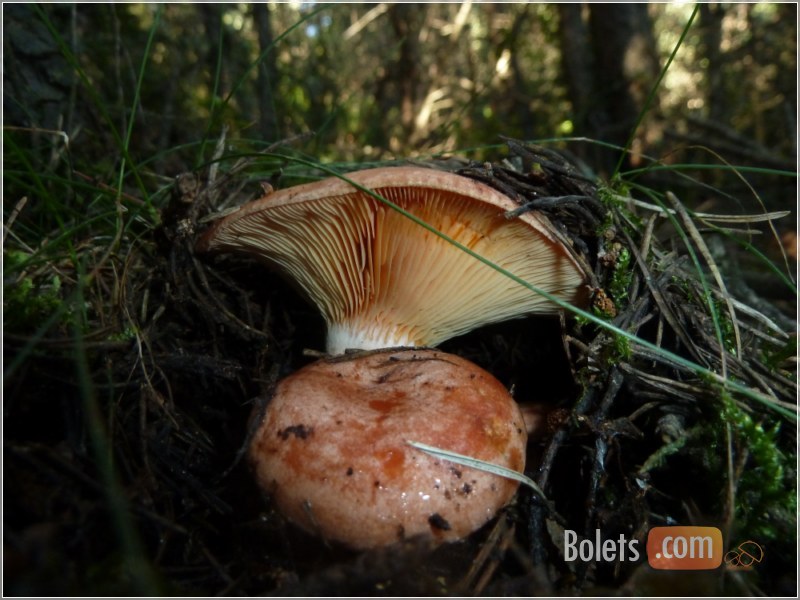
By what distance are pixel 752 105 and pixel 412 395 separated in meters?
8.92

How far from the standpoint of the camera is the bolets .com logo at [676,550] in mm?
1292

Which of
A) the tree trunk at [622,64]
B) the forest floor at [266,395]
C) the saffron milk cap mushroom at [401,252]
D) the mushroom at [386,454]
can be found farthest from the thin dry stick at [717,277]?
the tree trunk at [622,64]

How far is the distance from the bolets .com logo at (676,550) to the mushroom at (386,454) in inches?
10.2

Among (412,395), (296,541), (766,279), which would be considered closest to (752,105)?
(766,279)

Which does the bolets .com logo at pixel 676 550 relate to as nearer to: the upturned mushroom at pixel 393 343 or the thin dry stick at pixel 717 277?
the upturned mushroom at pixel 393 343

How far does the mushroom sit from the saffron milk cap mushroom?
0.34 m

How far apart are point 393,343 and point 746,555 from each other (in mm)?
1289

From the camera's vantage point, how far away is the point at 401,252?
171cm

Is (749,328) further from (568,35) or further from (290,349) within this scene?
(568,35)

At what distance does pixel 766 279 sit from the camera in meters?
3.04

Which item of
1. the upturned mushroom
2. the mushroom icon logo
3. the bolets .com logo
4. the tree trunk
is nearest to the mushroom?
the upturned mushroom

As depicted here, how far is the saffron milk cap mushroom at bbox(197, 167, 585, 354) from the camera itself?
60.1 inches

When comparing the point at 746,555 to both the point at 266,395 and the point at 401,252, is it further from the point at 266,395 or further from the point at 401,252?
the point at 266,395

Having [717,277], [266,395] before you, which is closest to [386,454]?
[266,395]
